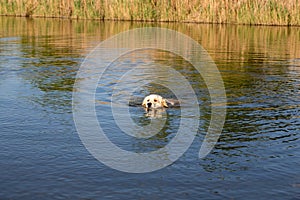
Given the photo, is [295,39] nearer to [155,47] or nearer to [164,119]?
[155,47]

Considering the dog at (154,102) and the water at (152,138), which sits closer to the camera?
the water at (152,138)

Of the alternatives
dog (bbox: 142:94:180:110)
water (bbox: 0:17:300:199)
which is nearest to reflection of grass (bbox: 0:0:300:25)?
water (bbox: 0:17:300:199)

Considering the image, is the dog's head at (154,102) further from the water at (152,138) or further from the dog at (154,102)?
the water at (152,138)

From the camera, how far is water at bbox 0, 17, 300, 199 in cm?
701

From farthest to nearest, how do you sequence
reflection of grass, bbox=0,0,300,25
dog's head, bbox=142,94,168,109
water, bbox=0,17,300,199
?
reflection of grass, bbox=0,0,300,25 < dog's head, bbox=142,94,168,109 < water, bbox=0,17,300,199

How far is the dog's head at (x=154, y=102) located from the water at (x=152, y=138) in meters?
0.29

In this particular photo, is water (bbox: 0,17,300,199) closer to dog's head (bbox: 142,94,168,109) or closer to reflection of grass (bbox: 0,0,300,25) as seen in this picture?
dog's head (bbox: 142,94,168,109)

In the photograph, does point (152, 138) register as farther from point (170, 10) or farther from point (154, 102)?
point (170, 10)

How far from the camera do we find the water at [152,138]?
701cm

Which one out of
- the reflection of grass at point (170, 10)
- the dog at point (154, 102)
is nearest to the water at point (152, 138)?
the dog at point (154, 102)

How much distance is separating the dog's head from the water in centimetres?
29

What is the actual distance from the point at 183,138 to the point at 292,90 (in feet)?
19.7

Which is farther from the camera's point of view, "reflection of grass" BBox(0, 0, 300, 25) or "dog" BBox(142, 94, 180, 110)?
"reflection of grass" BBox(0, 0, 300, 25)

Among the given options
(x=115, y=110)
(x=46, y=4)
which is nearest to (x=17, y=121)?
(x=115, y=110)
